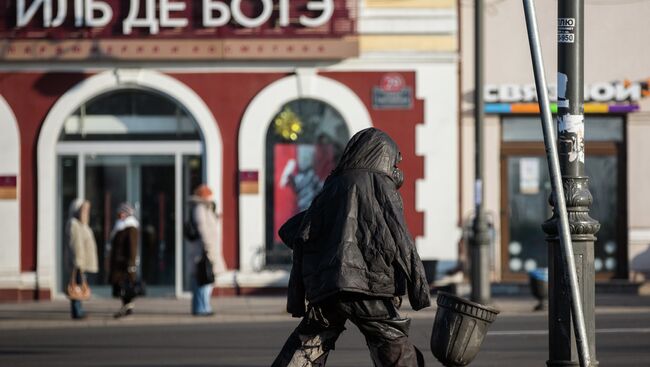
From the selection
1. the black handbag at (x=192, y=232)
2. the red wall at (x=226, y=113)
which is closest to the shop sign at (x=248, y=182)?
the red wall at (x=226, y=113)

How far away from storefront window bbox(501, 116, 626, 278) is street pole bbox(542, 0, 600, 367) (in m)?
15.0

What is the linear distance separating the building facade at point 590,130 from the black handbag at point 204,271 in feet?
20.4

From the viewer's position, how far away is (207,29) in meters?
22.6

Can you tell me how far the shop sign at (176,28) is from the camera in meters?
22.5

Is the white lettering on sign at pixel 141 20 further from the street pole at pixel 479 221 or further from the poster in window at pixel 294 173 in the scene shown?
the street pole at pixel 479 221

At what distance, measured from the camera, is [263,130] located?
901 inches

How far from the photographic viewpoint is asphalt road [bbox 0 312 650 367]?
13102 mm

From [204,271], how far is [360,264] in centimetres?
1064

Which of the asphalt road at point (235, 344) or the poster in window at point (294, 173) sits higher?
the poster in window at point (294, 173)

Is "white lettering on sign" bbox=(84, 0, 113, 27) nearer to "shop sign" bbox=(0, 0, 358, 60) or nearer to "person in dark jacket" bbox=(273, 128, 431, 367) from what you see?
"shop sign" bbox=(0, 0, 358, 60)

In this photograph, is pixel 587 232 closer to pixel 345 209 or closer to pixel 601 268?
pixel 345 209

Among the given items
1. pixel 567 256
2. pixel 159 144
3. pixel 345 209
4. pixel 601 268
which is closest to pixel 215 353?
pixel 345 209

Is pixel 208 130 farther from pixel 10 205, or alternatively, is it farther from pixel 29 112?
pixel 10 205

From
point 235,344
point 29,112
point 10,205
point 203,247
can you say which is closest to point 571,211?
point 235,344
